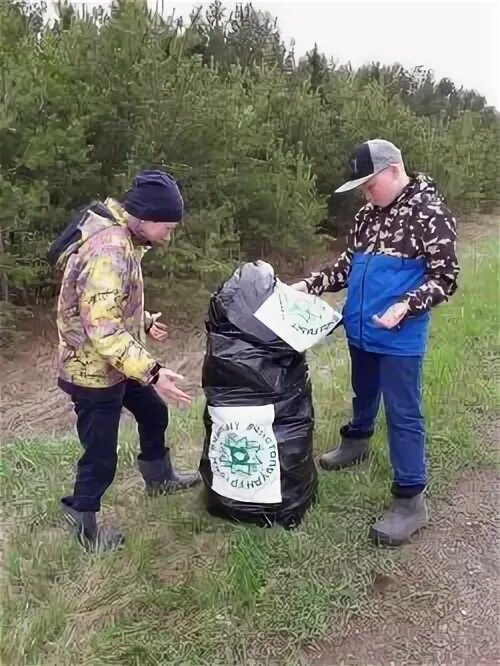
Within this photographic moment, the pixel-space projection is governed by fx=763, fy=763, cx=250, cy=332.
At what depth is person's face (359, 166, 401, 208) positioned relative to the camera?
2.58 metres

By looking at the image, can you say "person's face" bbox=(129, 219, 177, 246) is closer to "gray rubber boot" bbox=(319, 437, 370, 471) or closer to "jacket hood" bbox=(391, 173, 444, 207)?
"jacket hood" bbox=(391, 173, 444, 207)

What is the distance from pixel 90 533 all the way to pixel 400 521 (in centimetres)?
109

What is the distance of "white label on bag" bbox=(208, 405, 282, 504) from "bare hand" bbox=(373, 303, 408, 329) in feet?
1.56

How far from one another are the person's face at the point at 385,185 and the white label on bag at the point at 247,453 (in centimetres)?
81

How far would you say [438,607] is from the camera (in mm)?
2418

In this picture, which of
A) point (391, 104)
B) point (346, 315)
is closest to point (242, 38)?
point (391, 104)

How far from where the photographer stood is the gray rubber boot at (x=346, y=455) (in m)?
3.17

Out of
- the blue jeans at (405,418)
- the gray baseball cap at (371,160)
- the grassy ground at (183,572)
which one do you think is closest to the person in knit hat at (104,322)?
the grassy ground at (183,572)

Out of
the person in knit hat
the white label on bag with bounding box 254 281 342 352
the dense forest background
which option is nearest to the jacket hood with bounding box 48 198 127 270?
the person in knit hat

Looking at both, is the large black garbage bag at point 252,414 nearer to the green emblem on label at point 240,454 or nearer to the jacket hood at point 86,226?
the green emblem on label at point 240,454

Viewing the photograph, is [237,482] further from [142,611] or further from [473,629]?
[473,629]

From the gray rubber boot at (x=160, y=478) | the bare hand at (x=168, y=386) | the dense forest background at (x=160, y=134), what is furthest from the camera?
the dense forest background at (x=160, y=134)

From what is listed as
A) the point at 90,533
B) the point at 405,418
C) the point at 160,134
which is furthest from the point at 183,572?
the point at 160,134

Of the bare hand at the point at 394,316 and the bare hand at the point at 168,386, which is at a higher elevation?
the bare hand at the point at 394,316
